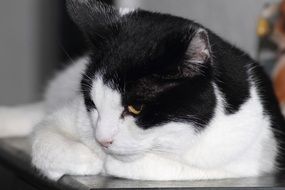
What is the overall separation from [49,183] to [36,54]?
7.88ft

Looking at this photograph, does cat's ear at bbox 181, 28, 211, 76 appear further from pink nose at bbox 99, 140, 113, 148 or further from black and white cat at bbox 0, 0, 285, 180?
pink nose at bbox 99, 140, 113, 148

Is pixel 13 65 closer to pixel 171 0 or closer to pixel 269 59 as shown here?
pixel 171 0

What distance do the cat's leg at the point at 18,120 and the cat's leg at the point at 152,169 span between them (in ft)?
1.54

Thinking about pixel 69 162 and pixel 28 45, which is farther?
pixel 28 45

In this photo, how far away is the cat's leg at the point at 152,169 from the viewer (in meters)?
1.18

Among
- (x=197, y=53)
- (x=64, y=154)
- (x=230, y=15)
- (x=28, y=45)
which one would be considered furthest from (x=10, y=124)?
(x=28, y=45)

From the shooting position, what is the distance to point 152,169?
1184mm

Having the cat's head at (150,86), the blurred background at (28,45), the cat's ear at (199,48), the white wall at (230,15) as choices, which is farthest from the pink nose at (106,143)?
the blurred background at (28,45)

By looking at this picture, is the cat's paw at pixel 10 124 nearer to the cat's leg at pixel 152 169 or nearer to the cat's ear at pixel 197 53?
the cat's leg at pixel 152 169

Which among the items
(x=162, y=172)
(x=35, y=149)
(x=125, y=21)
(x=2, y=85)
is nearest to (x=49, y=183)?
(x=35, y=149)

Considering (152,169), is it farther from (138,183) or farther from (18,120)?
(18,120)

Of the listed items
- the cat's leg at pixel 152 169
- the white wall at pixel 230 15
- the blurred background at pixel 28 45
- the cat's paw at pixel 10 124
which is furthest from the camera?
the blurred background at pixel 28 45

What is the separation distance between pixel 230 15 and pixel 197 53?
3.75ft

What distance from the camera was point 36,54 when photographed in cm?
354
